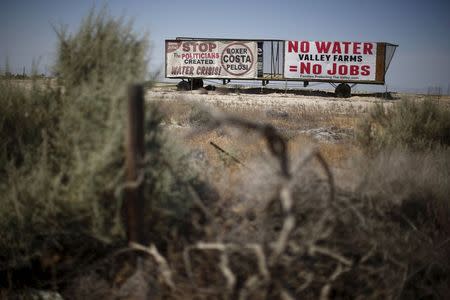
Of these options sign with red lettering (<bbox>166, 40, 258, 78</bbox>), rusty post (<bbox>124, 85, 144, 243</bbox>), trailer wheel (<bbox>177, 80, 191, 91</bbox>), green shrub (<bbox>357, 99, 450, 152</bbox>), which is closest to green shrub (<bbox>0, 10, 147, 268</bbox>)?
rusty post (<bbox>124, 85, 144, 243</bbox>)

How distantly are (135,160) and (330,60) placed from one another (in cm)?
2473

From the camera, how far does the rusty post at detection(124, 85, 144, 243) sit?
92.5 inches

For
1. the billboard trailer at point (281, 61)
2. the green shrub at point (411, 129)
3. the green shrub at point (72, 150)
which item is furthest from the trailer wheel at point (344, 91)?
the green shrub at point (72, 150)

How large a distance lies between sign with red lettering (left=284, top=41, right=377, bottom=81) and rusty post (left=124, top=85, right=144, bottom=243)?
79.8 feet

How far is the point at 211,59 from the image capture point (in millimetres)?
26406

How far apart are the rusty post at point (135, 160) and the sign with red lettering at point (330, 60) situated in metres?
24.3

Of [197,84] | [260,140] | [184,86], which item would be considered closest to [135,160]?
[260,140]

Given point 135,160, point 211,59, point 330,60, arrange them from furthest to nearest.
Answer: point 211,59 → point 330,60 → point 135,160

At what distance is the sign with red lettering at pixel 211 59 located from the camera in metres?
25.8

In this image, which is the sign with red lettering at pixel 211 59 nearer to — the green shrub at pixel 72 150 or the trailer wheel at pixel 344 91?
the trailer wheel at pixel 344 91

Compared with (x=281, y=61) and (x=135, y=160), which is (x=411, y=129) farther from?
(x=281, y=61)

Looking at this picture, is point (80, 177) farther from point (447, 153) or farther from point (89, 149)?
A: point (447, 153)

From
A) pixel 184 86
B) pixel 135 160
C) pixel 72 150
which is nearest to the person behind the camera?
pixel 135 160

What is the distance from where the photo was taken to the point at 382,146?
685cm
